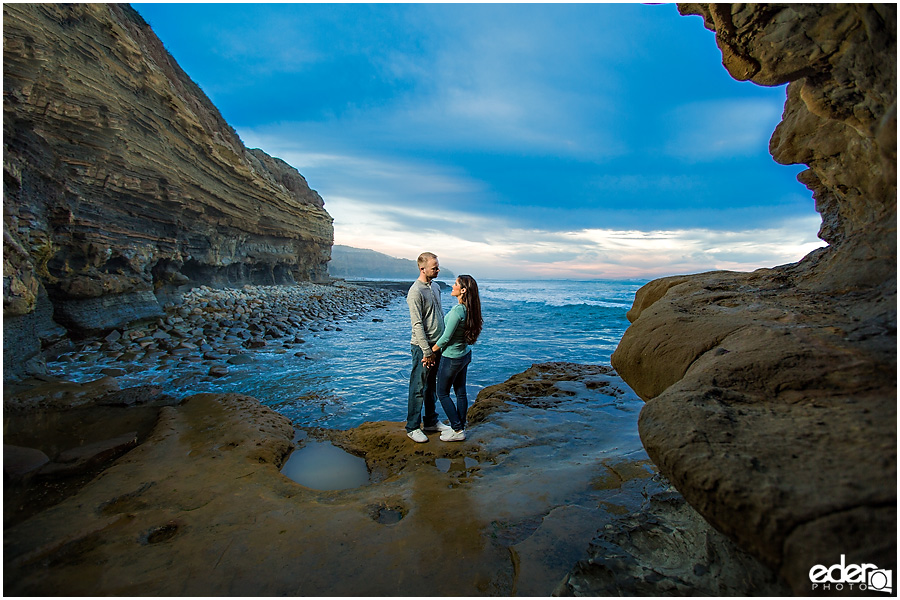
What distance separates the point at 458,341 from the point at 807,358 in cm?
275

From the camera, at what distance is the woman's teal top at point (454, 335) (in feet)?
12.6

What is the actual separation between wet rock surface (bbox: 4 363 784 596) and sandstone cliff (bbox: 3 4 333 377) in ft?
16.5

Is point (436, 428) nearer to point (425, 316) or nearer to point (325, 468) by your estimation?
point (325, 468)

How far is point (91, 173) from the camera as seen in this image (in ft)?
31.3

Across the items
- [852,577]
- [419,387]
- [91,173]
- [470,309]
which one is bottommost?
[419,387]

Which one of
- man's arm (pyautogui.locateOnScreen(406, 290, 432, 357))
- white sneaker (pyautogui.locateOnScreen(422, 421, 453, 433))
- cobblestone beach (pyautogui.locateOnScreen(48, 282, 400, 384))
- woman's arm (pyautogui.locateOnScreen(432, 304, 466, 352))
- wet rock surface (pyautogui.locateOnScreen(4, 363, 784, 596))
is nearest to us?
wet rock surface (pyautogui.locateOnScreen(4, 363, 784, 596))

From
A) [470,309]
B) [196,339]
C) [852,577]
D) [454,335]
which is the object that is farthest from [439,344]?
[196,339]

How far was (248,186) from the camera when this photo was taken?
19.2 meters

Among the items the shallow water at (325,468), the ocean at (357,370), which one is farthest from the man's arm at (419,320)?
the ocean at (357,370)

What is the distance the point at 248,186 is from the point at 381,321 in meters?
10.4

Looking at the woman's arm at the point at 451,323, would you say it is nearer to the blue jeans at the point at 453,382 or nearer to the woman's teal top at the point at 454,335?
the woman's teal top at the point at 454,335

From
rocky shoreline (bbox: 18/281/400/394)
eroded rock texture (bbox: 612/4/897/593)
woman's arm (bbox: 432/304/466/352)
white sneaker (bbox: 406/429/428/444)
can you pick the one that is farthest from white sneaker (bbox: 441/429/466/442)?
rocky shoreline (bbox: 18/281/400/394)

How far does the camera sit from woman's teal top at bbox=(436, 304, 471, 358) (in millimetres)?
3848

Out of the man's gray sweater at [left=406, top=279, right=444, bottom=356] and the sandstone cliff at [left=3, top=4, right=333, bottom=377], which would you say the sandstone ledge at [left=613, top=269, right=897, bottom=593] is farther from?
the sandstone cliff at [left=3, top=4, right=333, bottom=377]
